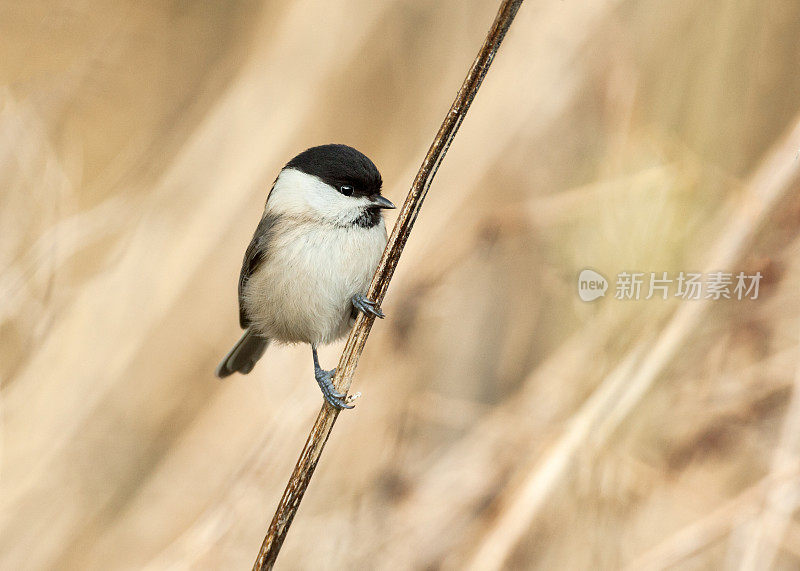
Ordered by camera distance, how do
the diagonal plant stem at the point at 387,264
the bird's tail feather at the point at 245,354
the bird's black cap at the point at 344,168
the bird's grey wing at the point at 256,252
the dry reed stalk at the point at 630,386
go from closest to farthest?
the diagonal plant stem at the point at 387,264 < the bird's black cap at the point at 344,168 < the dry reed stalk at the point at 630,386 < the bird's grey wing at the point at 256,252 < the bird's tail feather at the point at 245,354

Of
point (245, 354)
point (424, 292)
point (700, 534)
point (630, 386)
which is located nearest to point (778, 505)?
point (700, 534)

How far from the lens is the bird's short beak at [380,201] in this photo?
1.72 metres

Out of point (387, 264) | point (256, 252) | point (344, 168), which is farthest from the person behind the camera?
point (256, 252)

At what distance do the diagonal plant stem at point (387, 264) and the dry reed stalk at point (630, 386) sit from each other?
2.62 feet

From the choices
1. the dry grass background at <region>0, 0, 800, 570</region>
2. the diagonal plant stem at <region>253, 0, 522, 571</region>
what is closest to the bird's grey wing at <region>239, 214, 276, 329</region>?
the dry grass background at <region>0, 0, 800, 570</region>

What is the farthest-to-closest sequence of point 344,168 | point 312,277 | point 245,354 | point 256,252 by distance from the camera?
point 245,354
point 256,252
point 312,277
point 344,168

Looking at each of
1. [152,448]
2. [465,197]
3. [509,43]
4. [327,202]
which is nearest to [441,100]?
[509,43]

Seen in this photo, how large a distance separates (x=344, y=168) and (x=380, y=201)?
12 centimetres

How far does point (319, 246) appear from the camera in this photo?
1.80m

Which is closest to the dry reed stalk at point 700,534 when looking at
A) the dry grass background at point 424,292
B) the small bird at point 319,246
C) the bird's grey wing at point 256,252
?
the dry grass background at point 424,292

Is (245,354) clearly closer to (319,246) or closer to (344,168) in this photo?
(319,246)

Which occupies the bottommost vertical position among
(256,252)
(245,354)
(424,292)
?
(245,354)

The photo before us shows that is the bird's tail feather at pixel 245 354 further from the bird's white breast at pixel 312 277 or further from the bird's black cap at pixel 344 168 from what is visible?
the bird's black cap at pixel 344 168

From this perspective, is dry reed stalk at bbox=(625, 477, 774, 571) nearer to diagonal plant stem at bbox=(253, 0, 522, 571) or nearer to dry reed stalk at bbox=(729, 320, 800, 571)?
dry reed stalk at bbox=(729, 320, 800, 571)
